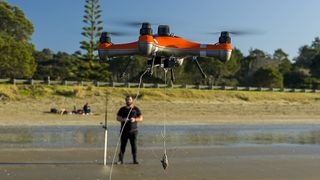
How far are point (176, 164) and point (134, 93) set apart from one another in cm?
3363

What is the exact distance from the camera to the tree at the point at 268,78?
73.5m

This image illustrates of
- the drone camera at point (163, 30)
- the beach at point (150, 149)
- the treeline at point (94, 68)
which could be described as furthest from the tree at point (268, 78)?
the drone camera at point (163, 30)

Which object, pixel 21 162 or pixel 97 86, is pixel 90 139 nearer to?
pixel 21 162

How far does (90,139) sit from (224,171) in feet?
30.8

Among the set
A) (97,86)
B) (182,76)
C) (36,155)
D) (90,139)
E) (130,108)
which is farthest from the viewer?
(182,76)

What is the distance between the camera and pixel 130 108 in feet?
47.8

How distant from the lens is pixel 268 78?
244 ft

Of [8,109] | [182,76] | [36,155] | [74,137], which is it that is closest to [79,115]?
[8,109]

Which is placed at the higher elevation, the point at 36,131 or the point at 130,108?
the point at 130,108

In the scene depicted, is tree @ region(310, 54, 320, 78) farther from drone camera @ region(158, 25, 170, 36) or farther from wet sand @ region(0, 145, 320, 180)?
drone camera @ region(158, 25, 170, 36)

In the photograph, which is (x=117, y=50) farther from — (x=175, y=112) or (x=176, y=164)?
(x=175, y=112)

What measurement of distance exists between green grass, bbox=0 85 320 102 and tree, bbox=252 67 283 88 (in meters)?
15.8

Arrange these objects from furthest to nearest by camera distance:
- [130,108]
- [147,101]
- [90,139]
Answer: [147,101]
[90,139]
[130,108]

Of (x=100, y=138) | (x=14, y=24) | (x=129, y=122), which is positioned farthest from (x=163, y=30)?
(x=14, y=24)
